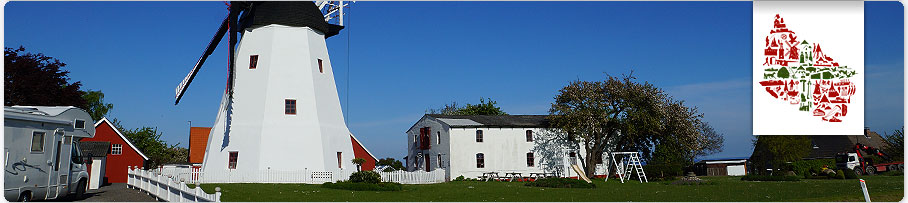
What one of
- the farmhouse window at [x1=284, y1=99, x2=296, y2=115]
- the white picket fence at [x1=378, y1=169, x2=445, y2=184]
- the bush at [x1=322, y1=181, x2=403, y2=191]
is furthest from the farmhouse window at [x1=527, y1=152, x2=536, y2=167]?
the bush at [x1=322, y1=181, x2=403, y2=191]

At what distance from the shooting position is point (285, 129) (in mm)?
30500

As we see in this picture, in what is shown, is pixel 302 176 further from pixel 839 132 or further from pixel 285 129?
pixel 839 132

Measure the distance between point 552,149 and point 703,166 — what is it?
19.2 m

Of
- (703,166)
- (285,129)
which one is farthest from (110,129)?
(703,166)

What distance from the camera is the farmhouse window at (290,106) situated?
101 ft

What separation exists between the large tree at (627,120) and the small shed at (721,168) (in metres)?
14.0

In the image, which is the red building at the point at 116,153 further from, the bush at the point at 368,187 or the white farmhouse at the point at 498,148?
the white farmhouse at the point at 498,148

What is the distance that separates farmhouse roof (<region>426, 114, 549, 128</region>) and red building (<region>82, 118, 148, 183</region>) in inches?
700

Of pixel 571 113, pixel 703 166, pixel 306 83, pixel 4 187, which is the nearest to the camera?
pixel 4 187

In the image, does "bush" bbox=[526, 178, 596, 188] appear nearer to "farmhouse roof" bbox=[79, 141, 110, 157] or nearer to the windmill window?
the windmill window

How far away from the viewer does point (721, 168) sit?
53.8 meters

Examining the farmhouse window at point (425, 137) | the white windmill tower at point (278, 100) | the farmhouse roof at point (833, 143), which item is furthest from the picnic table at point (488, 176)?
the farmhouse roof at point (833, 143)

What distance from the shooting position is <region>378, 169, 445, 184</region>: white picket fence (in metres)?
29.2

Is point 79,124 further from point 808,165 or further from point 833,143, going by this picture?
point 833,143
